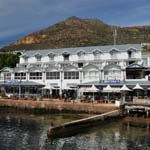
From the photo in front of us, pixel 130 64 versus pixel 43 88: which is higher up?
pixel 130 64

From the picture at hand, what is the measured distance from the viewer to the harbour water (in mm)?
45594

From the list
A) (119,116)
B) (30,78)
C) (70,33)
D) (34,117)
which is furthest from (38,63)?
(70,33)

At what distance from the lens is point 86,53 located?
3812 inches

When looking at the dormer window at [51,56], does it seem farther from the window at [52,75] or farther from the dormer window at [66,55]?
the window at [52,75]

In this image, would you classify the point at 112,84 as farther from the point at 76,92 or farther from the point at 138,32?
the point at 138,32

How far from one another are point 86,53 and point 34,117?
1190 inches

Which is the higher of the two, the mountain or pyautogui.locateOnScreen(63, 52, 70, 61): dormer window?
the mountain

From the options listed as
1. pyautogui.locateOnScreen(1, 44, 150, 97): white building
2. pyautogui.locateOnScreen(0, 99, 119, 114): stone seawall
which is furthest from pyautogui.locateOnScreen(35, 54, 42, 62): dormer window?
pyautogui.locateOnScreen(0, 99, 119, 114): stone seawall

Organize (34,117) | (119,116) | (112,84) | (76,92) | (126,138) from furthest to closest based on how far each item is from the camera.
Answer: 1. (76,92)
2. (112,84)
3. (34,117)
4. (119,116)
5. (126,138)

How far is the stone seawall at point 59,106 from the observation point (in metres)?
71.9

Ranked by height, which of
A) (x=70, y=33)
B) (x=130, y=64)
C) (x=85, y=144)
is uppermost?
(x=70, y=33)

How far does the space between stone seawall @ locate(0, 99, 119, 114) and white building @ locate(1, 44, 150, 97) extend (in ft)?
31.9

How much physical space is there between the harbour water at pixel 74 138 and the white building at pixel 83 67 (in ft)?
71.9

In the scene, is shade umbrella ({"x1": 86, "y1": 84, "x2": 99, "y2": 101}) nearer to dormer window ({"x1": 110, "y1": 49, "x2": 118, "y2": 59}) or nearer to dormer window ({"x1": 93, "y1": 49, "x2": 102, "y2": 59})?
dormer window ({"x1": 110, "y1": 49, "x2": 118, "y2": 59})
